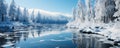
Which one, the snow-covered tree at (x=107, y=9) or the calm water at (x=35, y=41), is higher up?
the snow-covered tree at (x=107, y=9)

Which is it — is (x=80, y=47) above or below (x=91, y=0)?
below

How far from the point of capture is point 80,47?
2862cm

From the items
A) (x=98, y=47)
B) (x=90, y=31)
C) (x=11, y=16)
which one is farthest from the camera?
(x=11, y=16)

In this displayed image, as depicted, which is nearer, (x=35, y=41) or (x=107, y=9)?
(x=35, y=41)

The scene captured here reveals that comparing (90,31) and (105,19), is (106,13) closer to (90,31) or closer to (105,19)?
(105,19)

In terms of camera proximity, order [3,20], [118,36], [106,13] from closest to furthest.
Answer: [118,36] → [106,13] → [3,20]

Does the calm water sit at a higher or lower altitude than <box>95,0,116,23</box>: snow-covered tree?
lower

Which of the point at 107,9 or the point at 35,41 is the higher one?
the point at 107,9

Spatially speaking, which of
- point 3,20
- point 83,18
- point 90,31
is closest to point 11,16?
point 3,20

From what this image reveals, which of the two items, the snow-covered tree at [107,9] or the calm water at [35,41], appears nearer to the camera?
the calm water at [35,41]

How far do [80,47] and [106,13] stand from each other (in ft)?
112

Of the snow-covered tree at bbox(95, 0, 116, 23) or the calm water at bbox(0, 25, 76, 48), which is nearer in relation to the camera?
the calm water at bbox(0, 25, 76, 48)

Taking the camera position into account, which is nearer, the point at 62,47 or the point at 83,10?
the point at 62,47

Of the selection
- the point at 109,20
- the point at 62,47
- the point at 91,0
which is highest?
the point at 91,0
